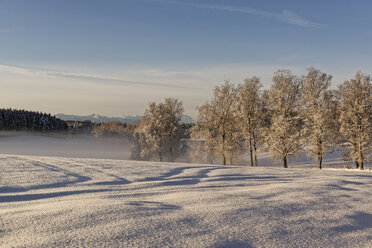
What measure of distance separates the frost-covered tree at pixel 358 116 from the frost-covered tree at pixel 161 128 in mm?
19537

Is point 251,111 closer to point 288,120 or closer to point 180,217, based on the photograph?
point 288,120

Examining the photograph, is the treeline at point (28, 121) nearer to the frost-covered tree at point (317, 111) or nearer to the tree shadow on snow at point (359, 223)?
the frost-covered tree at point (317, 111)

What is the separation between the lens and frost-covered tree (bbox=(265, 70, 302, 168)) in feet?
74.2

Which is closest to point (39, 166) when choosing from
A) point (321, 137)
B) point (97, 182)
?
point (97, 182)

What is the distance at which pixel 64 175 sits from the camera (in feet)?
24.7

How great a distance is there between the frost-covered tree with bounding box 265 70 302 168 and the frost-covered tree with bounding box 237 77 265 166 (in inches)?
75.0

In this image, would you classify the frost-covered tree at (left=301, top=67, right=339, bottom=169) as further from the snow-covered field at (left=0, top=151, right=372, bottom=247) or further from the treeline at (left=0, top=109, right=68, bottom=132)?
the treeline at (left=0, top=109, right=68, bottom=132)

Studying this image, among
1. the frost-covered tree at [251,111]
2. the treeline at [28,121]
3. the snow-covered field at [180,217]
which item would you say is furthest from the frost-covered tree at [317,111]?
the treeline at [28,121]

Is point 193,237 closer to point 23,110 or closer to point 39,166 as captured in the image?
point 39,166

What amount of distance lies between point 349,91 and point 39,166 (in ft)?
86.0

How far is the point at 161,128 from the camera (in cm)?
3475

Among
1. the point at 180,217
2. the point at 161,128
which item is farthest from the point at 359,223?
the point at 161,128

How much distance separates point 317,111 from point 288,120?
240cm

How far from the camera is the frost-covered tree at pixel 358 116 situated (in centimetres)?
2361
